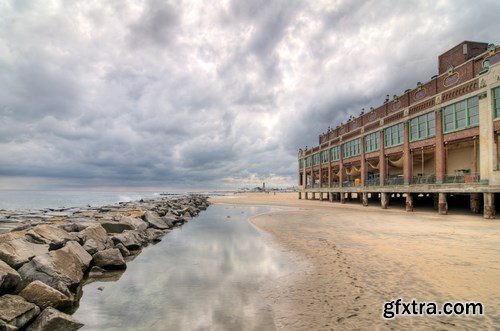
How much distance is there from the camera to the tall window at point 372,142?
1523 inches

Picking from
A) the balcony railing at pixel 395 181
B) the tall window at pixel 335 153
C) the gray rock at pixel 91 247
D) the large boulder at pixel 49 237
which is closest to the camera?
the large boulder at pixel 49 237

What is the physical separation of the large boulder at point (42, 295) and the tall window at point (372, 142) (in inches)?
1545

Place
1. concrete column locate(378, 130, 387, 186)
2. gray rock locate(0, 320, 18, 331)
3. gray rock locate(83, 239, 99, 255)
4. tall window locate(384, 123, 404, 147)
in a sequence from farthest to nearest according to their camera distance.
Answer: concrete column locate(378, 130, 387, 186) → tall window locate(384, 123, 404, 147) → gray rock locate(83, 239, 99, 255) → gray rock locate(0, 320, 18, 331)

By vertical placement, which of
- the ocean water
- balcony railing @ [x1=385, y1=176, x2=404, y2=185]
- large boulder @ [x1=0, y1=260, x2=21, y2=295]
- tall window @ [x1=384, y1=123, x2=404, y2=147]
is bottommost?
the ocean water

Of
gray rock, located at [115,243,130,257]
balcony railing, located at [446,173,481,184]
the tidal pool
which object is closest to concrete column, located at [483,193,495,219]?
balcony railing, located at [446,173,481,184]

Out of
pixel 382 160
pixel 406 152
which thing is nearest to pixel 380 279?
pixel 406 152

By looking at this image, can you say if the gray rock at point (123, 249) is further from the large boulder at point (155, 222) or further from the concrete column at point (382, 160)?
the concrete column at point (382, 160)

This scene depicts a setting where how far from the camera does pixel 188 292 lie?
25.7ft

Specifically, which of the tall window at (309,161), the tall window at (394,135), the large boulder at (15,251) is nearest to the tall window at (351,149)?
the tall window at (394,135)

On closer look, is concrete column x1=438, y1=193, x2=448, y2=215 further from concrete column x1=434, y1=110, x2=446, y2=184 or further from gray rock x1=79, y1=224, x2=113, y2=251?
gray rock x1=79, y1=224, x2=113, y2=251

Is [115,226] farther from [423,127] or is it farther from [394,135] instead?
[394,135]

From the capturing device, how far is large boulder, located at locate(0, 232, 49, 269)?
7.62m

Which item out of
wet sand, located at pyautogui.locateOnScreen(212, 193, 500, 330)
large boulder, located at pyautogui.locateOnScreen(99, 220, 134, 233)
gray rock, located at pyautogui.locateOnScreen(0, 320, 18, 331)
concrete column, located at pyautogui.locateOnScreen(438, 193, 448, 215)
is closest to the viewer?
gray rock, located at pyautogui.locateOnScreen(0, 320, 18, 331)

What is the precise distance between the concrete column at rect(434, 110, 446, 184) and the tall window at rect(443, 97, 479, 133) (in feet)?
1.40
